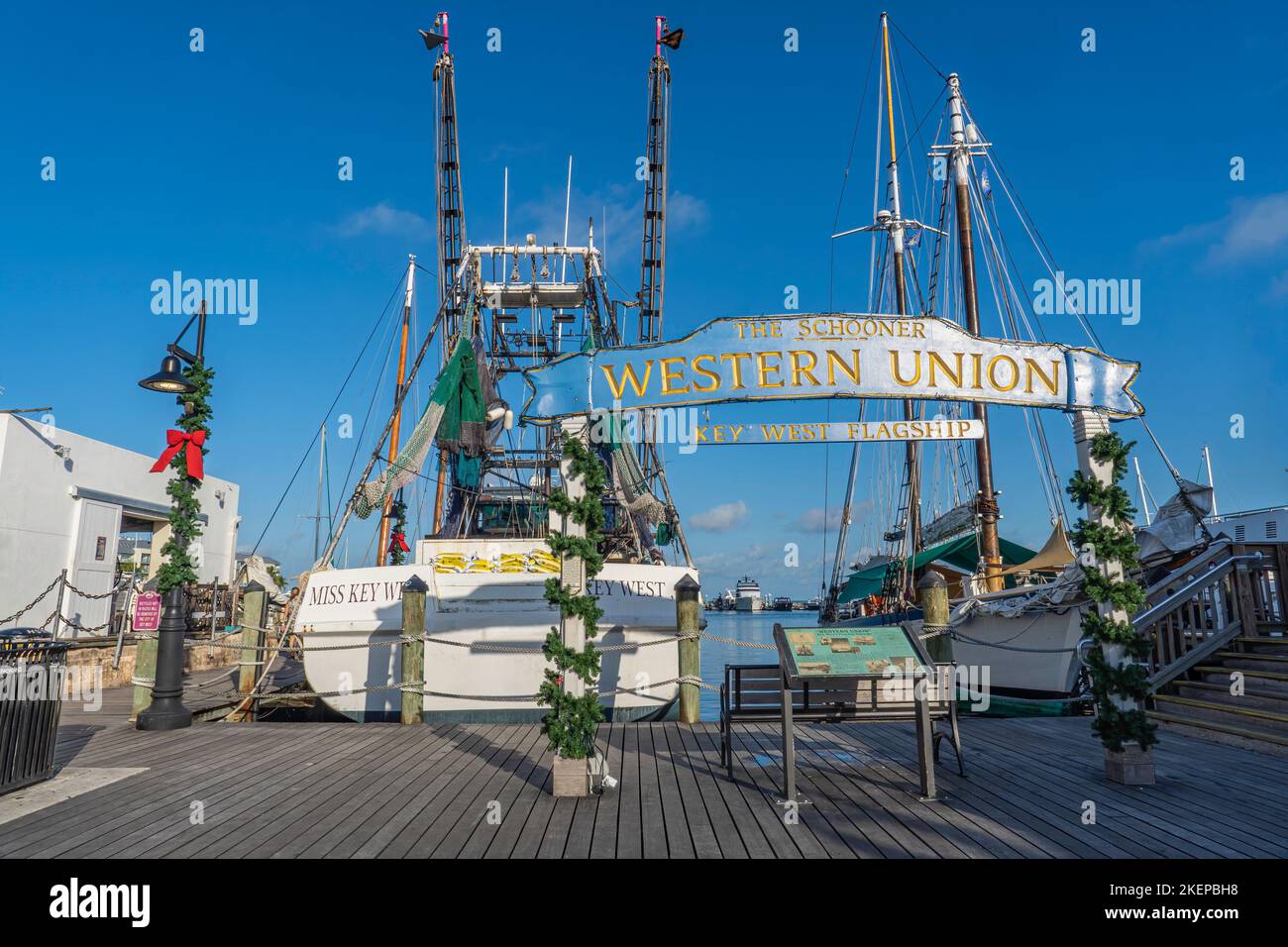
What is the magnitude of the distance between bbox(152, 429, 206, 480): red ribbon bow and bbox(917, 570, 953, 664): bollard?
30.2ft

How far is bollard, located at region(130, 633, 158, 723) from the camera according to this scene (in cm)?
959

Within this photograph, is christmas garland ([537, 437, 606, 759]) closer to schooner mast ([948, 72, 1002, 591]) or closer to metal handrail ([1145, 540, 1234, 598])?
metal handrail ([1145, 540, 1234, 598])

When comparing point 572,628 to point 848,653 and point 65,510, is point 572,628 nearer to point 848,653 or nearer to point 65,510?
point 848,653

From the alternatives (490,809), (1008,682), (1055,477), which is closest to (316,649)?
(490,809)

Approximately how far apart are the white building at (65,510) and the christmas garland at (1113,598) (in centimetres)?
1715

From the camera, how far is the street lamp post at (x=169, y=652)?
908cm

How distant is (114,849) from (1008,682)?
51.4 feet

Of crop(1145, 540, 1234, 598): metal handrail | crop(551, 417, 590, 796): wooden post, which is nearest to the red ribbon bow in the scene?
crop(551, 417, 590, 796): wooden post

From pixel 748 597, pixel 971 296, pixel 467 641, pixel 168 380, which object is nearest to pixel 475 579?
pixel 467 641

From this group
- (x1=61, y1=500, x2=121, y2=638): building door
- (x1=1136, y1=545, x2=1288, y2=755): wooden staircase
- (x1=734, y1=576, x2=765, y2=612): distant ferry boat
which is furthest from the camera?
(x1=734, y1=576, x2=765, y2=612): distant ferry boat

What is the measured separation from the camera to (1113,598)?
655 cm

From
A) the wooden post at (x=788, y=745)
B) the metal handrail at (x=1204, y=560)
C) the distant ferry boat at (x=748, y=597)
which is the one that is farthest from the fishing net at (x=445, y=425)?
the distant ferry boat at (x=748, y=597)

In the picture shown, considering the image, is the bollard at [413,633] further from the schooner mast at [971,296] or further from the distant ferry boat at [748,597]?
the distant ferry boat at [748,597]

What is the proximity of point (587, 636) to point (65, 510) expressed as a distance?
22.3 m
